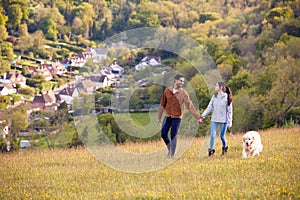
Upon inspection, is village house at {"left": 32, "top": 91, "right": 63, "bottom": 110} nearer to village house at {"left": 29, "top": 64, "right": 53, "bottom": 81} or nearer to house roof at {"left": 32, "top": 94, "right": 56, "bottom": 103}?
house roof at {"left": 32, "top": 94, "right": 56, "bottom": 103}

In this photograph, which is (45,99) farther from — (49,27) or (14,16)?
(49,27)

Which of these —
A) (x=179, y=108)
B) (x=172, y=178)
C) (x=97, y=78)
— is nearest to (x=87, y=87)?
(x=97, y=78)

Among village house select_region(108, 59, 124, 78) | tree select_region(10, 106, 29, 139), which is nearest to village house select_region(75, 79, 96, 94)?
village house select_region(108, 59, 124, 78)

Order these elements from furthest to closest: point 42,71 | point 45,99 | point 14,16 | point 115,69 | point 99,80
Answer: point 14,16 < point 42,71 < point 45,99 < point 115,69 < point 99,80

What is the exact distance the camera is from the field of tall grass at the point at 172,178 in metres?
7.51

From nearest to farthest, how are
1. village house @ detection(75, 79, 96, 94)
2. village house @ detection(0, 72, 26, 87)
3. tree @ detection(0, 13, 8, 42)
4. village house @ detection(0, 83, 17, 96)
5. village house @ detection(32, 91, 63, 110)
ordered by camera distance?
1. village house @ detection(75, 79, 96, 94)
2. village house @ detection(32, 91, 63, 110)
3. village house @ detection(0, 83, 17, 96)
4. village house @ detection(0, 72, 26, 87)
5. tree @ detection(0, 13, 8, 42)

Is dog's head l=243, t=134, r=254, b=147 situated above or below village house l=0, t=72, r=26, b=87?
below

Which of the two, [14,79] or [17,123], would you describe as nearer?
[17,123]

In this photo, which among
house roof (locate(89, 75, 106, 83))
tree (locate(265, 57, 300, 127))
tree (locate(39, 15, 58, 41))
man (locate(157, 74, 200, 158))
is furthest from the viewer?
tree (locate(39, 15, 58, 41))

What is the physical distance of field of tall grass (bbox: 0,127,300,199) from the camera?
7.51 m

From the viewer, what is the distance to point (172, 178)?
28.8ft

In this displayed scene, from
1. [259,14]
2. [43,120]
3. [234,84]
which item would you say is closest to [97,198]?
[234,84]

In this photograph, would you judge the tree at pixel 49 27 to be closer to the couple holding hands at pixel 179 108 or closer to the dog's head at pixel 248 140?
the couple holding hands at pixel 179 108

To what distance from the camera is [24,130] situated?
49.7 meters
